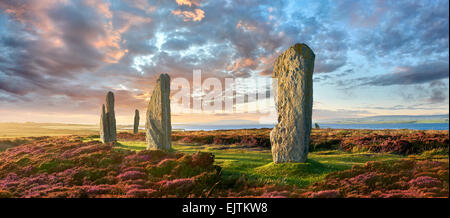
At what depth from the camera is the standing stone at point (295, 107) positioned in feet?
36.0

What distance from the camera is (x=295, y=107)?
11086mm

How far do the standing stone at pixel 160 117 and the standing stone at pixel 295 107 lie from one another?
8545 millimetres

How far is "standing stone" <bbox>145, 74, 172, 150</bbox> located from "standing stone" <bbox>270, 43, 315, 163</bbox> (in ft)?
28.0

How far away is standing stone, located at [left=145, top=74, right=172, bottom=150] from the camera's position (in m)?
16.4

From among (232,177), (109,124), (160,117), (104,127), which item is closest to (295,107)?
(232,177)

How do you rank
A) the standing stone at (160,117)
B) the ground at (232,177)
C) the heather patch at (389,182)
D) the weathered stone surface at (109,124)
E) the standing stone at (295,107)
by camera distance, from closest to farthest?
the heather patch at (389,182) → the ground at (232,177) → the standing stone at (295,107) → the standing stone at (160,117) → the weathered stone surface at (109,124)

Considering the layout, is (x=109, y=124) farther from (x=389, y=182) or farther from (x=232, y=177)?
(x=389, y=182)

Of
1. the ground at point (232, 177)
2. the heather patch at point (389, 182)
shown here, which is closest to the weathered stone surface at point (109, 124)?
the ground at point (232, 177)

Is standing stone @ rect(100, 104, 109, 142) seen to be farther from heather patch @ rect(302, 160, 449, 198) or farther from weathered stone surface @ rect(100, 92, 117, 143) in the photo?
heather patch @ rect(302, 160, 449, 198)

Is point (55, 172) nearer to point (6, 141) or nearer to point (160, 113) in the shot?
point (160, 113)

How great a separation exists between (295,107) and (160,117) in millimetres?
9843

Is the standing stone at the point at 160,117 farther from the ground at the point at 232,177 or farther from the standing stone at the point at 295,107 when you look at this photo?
the standing stone at the point at 295,107

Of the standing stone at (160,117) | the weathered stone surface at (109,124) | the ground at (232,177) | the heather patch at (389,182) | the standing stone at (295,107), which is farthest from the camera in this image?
the weathered stone surface at (109,124)

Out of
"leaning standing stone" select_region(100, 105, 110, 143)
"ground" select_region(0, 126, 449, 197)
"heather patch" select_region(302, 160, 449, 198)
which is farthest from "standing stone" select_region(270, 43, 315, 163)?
"leaning standing stone" select_region(100, 105, 110, 143)
